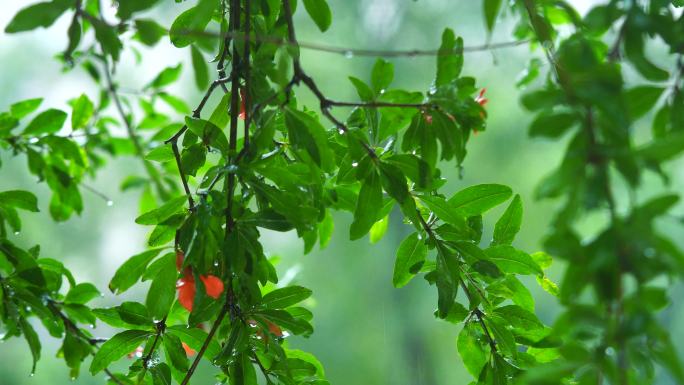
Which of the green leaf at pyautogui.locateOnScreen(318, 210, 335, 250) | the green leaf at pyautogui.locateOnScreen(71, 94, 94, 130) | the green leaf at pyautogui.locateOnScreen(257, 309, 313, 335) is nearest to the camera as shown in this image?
the green leaf at pyautogui.locateOnScreen(257, 309, 313, 335)

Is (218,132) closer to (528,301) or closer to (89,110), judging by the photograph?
(528,301)

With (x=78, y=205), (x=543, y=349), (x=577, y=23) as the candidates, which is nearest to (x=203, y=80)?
(x=577, y=23)

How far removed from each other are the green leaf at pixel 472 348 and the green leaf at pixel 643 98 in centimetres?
24

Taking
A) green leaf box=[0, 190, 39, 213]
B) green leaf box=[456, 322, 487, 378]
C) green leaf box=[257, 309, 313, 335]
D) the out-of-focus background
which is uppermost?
the out-of-focus background

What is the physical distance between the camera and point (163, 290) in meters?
0.50

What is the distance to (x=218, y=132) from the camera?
506mm

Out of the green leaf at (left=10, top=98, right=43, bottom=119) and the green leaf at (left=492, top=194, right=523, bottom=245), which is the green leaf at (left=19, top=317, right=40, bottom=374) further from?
the green leaf at (left=492, top=194, right=523, bottom=245)

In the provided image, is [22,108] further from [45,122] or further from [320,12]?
[320,12]

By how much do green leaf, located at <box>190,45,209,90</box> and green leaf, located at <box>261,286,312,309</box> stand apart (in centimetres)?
16

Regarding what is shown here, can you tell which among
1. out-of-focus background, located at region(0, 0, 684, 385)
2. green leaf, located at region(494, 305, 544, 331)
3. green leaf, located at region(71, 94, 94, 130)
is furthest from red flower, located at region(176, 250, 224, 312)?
out-of-focus background, located at region(0, 0, 684, 385)

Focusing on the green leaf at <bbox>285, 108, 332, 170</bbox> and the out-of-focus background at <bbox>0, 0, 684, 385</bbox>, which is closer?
the green leaf at <bbox>285, 108, 332, 170</bbox>

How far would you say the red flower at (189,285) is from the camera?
1.65 feet

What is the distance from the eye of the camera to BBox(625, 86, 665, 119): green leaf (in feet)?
1.15

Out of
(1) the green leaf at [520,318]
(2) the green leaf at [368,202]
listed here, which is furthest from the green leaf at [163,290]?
(1) the green leaf at [520,318]
